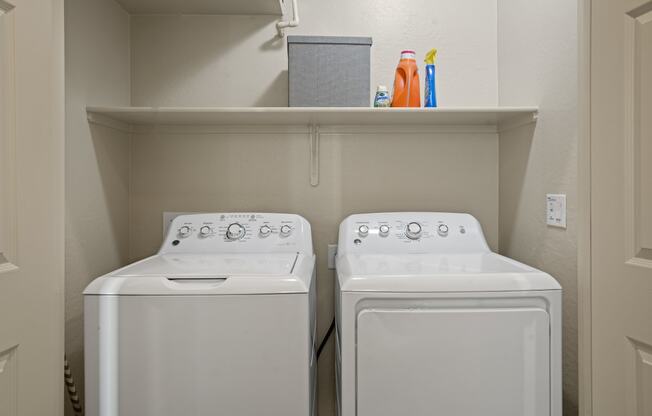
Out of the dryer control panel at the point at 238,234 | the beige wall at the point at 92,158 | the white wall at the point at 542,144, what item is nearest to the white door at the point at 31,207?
the beige wall at the point at 92,158

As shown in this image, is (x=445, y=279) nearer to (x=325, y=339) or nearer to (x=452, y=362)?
(x=452, y=362)

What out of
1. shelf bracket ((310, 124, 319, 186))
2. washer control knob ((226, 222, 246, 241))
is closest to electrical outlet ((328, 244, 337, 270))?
shelf bracket ((310, 124, 319, 186))

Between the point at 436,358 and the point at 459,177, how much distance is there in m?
1.02

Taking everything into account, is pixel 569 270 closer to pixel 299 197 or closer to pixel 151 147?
pixel 299 197

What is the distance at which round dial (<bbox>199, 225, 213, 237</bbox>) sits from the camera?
5.28ft

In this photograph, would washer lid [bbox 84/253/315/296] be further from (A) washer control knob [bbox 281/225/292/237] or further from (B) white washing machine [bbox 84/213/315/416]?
(A) washer control knob [bbox 281/225/292/237]

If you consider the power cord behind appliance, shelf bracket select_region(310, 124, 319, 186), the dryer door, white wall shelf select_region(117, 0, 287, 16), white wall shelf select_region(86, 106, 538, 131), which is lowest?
the power cord behind appliance

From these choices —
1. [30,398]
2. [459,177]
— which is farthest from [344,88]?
[30,398]

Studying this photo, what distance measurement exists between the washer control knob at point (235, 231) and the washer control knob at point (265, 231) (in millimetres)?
69

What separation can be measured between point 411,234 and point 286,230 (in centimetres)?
51

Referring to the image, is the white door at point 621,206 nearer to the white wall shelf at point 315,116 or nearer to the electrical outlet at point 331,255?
the white wall shelf at point 315,116

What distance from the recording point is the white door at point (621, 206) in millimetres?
844

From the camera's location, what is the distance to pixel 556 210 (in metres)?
1.42

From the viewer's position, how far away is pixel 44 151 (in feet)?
3.02
